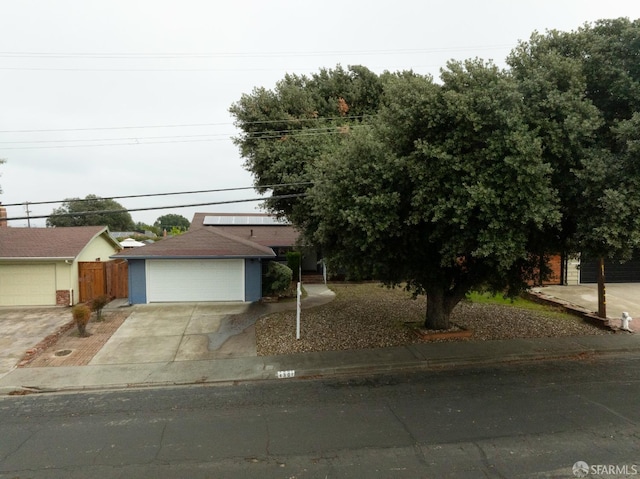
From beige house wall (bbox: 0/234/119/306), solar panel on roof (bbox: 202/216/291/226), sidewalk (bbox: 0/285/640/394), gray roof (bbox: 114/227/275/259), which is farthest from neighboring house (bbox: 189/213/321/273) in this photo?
sidewalk (bbox: 0/285/640/394)

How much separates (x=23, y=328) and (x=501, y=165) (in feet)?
45.5

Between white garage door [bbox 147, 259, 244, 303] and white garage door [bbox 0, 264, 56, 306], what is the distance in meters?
3.85

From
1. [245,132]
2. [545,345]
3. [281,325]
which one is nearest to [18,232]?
[245,132]

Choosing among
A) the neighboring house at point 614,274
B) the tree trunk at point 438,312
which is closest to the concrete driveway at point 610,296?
the neighboring house at point 614,274

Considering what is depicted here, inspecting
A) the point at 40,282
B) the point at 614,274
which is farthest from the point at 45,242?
the point at 614,274

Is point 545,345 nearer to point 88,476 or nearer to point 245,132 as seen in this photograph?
point 88,476

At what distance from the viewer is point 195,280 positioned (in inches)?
635

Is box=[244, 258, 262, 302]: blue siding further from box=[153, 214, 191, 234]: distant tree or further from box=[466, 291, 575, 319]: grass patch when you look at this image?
box=[153, 214, 191, 234]: distant tree

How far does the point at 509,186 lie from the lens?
6.62 m

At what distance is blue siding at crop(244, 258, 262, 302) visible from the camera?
16.4 m

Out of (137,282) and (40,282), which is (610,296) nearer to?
(137,282)

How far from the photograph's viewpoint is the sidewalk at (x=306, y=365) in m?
7.97

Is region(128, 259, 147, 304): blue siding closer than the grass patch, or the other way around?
the grass patch

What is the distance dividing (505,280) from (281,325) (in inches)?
259
